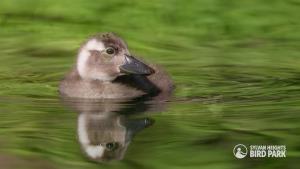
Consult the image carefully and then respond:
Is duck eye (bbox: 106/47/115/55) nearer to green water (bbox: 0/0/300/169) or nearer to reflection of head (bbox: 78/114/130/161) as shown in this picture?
green water (bbox: 0/0/300/169)

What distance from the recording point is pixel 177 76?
12312 mm

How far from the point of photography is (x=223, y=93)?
36.7 feet

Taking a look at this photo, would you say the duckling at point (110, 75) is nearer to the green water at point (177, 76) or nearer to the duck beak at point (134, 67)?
the duck beak at point (134, 67)

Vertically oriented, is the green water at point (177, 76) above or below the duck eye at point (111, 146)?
above

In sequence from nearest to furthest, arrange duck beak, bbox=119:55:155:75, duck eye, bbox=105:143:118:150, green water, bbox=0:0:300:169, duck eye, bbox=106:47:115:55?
green water, bbox=0:0:300:169 → duck eye, bbox=105:143:118:150 → duck beak, bbox=119:55:155:75 → duck eye, bbox=106:47:115:55

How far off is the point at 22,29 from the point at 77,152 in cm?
656

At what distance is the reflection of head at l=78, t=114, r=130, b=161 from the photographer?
28.5ft

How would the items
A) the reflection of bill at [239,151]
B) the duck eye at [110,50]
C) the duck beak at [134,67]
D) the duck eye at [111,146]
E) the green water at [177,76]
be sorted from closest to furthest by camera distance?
1. the reflection of bill at [239,151]
2. the green water at [177,76]
3. the duck eye at [111,146]
4. the duck beak at [134,67]
5. the duck eye at [110,50]

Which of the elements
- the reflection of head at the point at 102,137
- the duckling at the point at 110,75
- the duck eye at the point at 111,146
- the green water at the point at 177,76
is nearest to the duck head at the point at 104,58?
the duckling at the point at 110,75

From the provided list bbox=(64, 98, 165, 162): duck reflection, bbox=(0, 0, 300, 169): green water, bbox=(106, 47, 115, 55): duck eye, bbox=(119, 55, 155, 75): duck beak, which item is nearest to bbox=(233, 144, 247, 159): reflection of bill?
bbox=(0, 0, 300, 169): green water

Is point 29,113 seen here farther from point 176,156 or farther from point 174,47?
point 174,47

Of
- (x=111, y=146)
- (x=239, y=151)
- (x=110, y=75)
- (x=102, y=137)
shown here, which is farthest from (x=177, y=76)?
(x=239, y=151)

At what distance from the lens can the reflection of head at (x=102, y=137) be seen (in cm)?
869

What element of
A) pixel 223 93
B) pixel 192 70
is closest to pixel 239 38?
pixel 192 70
